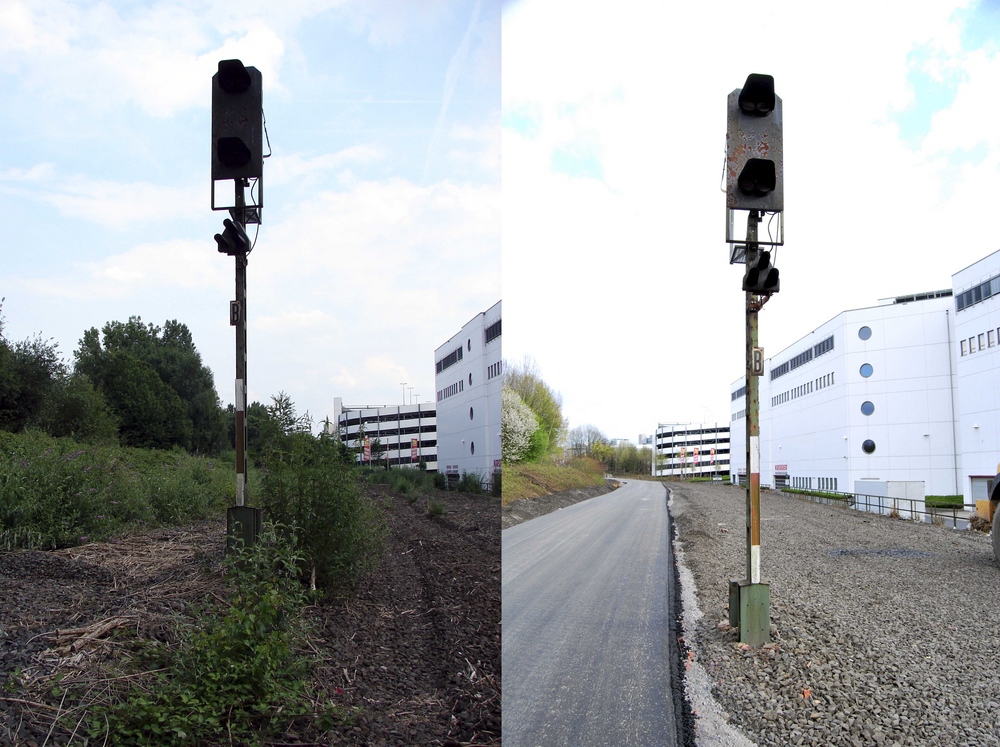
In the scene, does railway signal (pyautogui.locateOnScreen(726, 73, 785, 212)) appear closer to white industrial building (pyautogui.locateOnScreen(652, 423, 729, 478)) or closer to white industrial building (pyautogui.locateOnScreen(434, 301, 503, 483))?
white industrial building (pyautogui.locateOnScreen(434, 301, 503, 483))

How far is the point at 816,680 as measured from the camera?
4.20 meters

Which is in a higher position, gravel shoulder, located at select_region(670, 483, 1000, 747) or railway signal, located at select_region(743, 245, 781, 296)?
railway signal, located at select_region(743, 245, 781, 296)

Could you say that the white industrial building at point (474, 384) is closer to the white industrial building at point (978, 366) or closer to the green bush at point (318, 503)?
the green bush at point (318, 503)

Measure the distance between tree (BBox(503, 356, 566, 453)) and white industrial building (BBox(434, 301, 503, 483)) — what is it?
0.09 m

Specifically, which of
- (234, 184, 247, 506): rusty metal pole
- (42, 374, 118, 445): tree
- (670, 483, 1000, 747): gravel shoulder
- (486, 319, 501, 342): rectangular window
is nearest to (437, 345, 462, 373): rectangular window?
(486, 319, 501, 342): rectangular window

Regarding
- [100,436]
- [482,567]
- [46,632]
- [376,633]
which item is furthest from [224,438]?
[46,632]

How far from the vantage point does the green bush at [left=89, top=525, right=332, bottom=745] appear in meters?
2.72

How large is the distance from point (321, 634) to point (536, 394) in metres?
2.03

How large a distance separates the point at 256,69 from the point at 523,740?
3865 mm

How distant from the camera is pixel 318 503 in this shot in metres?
5.46

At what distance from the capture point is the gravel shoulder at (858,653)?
3.55 metres

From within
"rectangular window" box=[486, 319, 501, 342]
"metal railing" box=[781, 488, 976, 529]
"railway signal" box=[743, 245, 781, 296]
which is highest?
"railway signal" box=[743, 245, 781, 296]

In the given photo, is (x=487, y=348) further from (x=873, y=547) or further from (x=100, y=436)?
(x=873, y=547)

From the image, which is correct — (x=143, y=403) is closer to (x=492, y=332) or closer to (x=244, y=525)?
(x=244, y=525)
